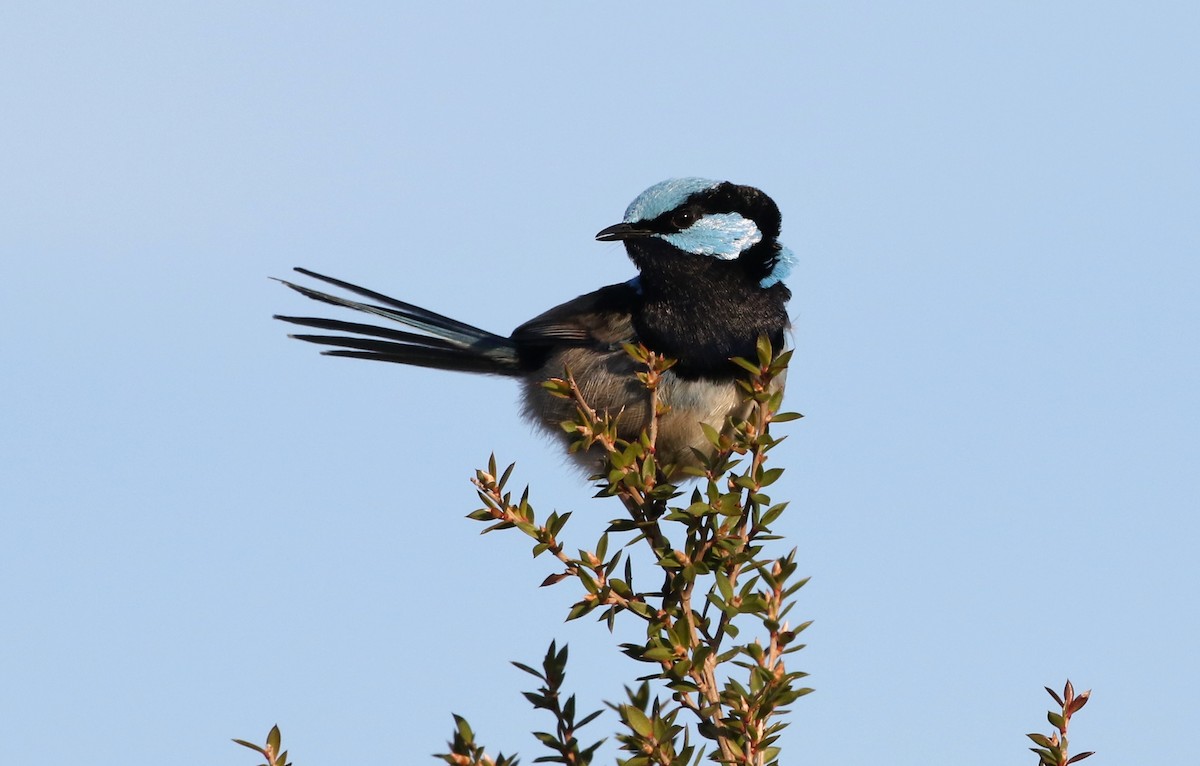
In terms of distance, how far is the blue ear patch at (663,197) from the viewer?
503cm

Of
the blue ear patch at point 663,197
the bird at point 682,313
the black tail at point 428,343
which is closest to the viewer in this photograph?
the bird at point 682,313

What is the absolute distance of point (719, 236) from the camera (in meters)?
5.04

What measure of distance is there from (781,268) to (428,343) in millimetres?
1800

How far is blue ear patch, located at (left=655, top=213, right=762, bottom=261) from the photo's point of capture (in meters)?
4.99

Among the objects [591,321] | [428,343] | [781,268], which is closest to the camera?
[781,268]

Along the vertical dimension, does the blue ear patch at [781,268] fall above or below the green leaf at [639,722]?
above

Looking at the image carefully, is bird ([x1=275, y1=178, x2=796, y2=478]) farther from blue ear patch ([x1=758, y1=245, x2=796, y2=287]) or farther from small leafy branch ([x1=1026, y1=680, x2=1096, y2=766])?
small leafy branch ([x1=1026, y1=680, x2=1096, y2=766])

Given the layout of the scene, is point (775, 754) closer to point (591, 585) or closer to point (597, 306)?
point (591, 585)

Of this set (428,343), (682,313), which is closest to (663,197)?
(682,313)

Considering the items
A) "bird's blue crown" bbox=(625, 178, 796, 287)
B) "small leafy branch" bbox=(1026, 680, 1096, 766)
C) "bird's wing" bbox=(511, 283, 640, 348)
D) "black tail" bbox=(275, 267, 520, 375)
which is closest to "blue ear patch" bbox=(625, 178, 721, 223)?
"bird's blue crown" bbox=(625, 178, 796, 287)

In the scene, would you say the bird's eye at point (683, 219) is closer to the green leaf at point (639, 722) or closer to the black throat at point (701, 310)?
the black throat at point (701, 310)

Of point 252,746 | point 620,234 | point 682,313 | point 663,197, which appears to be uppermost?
point 663,197

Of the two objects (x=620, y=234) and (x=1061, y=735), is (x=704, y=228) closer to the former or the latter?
(x=620, y=234)

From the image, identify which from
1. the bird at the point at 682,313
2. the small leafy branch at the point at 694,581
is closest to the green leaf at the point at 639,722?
the small leafy branch at the point at 694,581
